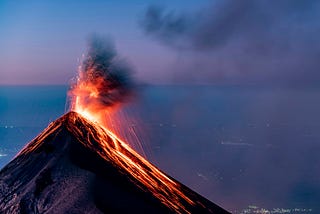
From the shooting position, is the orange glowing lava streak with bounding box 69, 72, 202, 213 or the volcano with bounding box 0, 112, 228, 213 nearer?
the volcano with bounding box 0, 112, 228, 213

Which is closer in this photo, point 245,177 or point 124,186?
point 124,186

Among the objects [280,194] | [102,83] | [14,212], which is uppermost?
[280,194]

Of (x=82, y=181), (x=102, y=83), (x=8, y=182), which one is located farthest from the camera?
(x=102, y=83)

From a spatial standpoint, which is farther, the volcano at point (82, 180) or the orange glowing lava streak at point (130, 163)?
the orange glowing lava streak at point (130, 163)

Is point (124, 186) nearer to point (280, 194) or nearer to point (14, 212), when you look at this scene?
point (14, 212)

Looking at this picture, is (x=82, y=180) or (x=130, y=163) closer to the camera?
(x=82, y=180)

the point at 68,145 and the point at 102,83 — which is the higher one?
the point at 102,83

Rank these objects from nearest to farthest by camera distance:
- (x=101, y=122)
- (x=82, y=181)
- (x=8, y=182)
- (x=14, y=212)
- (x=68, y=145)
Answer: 1. (x=14, y=212)
2. (x=82, y=181)
3. (x=8, y=182)
4. (x=68, y=145)
5. (x=101, y=122)

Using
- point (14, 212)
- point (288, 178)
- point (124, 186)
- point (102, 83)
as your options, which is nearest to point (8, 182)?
point (14, 212)
